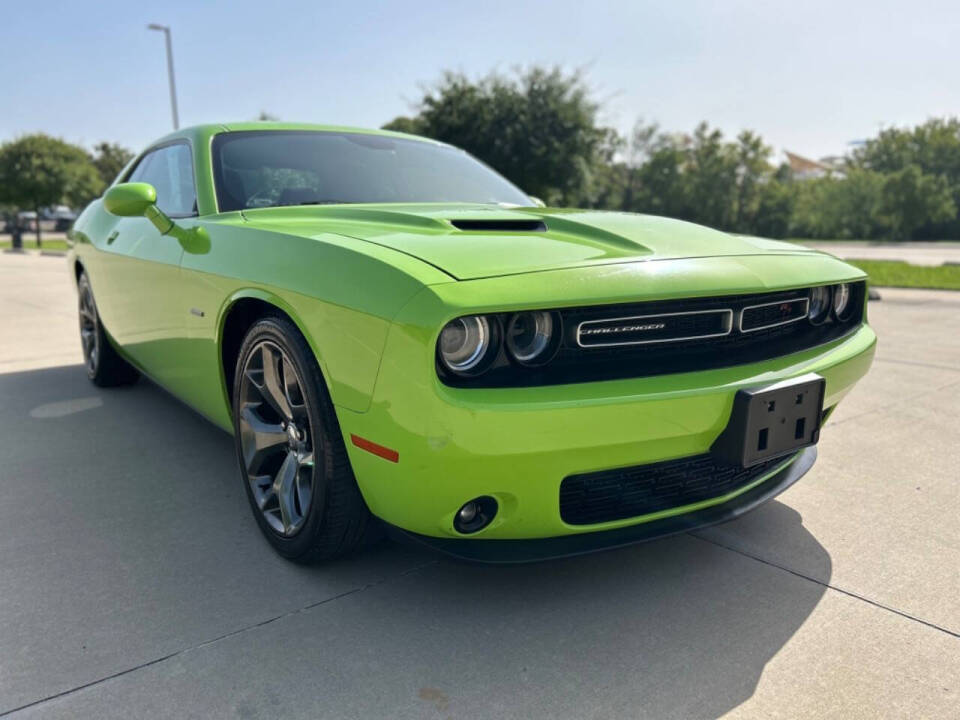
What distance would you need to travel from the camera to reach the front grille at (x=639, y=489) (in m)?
1.85

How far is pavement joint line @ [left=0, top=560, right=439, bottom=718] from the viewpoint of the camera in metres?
1.63

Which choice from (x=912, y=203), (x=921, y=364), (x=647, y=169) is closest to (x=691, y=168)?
(x=647, y=169)

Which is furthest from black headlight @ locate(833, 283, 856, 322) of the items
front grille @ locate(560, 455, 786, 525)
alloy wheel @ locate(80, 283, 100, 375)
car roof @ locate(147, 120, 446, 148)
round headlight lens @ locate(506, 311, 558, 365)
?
alloy wheel @ locate(80, 283, 100, 375)

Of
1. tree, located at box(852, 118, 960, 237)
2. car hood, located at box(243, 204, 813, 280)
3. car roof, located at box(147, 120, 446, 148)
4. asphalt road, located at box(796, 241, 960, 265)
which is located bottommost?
asphalt road, located at box(796, 241, 960, 265)

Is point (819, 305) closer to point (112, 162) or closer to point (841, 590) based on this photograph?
point (841, 590)

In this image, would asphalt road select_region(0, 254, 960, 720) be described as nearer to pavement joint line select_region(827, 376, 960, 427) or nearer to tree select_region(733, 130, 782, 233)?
pavement joint line select_region(827, 376, 960, 427)

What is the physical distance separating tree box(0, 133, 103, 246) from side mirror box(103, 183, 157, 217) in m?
28.2

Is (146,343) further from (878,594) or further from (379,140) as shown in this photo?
(878,594)

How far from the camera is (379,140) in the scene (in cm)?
346

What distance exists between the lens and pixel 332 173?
3.07 m

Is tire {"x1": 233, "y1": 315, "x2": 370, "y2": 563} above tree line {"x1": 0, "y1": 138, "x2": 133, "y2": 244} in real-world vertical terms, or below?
below

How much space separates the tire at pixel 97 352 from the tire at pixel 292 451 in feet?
7.11

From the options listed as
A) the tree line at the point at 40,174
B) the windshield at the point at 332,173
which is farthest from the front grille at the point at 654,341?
the tree line at the point at 40,174

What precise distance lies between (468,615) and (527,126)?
65.6 ft
